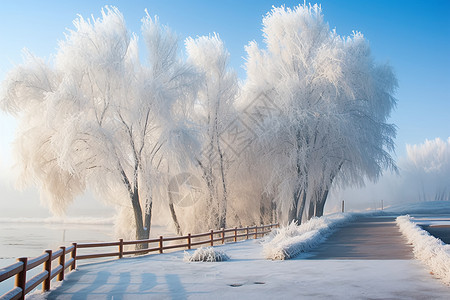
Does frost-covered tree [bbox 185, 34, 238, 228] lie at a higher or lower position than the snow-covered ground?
higher

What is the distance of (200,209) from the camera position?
31.2m

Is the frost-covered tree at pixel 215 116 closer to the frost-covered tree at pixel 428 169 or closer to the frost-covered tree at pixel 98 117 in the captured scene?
the frost-covered tree at pixel 98 117

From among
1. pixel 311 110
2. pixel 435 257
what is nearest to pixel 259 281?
pixel 435 257

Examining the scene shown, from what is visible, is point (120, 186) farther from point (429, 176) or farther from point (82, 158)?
point (429, 176)

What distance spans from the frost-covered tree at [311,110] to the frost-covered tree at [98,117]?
7.44 metres

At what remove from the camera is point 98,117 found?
2397cm

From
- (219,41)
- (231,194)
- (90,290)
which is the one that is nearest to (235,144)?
(231,194)

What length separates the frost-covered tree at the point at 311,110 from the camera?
2864 centimetres

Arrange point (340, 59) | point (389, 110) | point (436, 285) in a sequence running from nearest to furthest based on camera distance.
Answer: point (436, 285) → point (340, 59) → point (389, 110)

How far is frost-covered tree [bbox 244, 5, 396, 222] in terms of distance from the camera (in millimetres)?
28641

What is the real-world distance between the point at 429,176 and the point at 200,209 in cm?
8097

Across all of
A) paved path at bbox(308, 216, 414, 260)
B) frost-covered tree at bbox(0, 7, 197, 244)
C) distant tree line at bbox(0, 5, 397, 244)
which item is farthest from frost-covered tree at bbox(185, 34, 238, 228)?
paved path at bbox(308, 216, 414, 260)

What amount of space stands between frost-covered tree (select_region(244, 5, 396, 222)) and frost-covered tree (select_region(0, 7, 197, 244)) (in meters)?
7.44

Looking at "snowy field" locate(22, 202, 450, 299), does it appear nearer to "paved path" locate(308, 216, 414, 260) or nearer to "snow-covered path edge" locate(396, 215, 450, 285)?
"snow-covered path edge" locate(396, 215, 450, 285)
